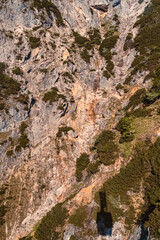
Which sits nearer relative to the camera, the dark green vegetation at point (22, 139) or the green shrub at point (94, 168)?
the green shrub at point (94, 168)

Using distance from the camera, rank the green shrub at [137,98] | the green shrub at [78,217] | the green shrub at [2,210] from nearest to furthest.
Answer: the green shrub at [78,217], the green shrub at [2,210], the green shrub at [137,98]

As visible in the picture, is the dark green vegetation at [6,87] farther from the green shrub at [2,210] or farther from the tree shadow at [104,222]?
the tree shadow at [104,222]

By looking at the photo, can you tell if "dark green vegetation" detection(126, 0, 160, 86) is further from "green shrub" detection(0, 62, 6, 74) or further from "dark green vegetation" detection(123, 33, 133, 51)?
"green shrub" detection(0, 62, 6, 74)

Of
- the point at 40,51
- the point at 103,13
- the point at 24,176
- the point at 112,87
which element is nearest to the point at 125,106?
the point at 112,87

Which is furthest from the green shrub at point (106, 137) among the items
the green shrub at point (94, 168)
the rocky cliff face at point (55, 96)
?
the rocky cliff face at point (55, 96)

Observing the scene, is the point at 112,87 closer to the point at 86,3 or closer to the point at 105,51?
the point at 105,51

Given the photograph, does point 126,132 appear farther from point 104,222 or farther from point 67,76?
point 67,76
